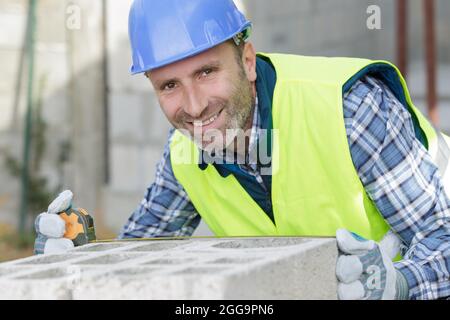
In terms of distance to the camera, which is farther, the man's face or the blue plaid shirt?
the man's face

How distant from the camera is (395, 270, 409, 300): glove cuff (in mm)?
2422

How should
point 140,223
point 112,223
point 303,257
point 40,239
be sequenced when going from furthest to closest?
1. point 112,223
2. point 140,223
3. point 40,239
4. point 303,257

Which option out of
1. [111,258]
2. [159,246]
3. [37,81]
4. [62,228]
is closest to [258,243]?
[159,246]

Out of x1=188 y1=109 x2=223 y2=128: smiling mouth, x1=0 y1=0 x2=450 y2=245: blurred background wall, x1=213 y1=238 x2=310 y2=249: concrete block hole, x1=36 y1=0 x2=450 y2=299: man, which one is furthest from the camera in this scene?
x1=0 y1=0 x2=450 y2=245: blurred background wall

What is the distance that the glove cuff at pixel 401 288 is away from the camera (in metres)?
2.42

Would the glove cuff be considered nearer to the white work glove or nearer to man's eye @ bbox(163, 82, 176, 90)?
man's eye @ bbox(163, 82, 176, 90)

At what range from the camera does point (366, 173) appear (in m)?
2.75

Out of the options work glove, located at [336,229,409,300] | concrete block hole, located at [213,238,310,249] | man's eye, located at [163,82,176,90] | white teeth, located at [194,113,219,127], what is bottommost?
work glove, located at [336,229,409,300]

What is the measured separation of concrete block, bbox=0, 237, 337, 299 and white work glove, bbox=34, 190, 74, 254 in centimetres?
47

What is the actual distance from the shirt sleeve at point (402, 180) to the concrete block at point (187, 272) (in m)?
0.43

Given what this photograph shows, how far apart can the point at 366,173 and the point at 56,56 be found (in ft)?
13.3

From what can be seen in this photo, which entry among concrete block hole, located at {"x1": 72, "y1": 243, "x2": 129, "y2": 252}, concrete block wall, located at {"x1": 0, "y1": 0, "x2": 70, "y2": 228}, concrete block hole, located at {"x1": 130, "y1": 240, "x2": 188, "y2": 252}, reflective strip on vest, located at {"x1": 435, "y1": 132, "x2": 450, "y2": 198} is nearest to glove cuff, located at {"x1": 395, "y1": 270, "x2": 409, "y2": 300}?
reflective strip on vest, located at {"x1": 435, "y1": 132, "x2": 450, "y2": 198}
